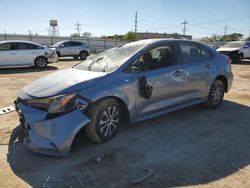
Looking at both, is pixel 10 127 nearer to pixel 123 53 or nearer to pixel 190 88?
pixel 123 53

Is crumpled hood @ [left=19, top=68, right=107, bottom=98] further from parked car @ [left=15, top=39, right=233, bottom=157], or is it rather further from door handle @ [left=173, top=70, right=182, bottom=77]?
door handle @ [left=173, top=70, right=182, bottom=77]

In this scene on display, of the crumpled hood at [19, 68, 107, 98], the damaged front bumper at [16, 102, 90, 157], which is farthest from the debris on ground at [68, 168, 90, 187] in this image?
the crumpled hood at [19, 68, 107, 98]

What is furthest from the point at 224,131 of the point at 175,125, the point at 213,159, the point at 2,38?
the point at 2,38

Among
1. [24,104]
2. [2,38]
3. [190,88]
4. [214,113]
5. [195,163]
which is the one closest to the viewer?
[195,163]

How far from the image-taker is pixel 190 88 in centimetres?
524

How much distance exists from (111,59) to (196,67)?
177 cm

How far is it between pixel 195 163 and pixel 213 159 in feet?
0.97

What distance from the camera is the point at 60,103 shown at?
359 centimetres

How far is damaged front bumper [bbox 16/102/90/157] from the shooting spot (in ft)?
11.4

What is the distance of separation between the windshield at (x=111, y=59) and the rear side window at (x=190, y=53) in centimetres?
90

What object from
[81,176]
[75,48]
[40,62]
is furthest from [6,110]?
[75,48]

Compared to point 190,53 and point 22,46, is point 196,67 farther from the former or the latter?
point 22,46

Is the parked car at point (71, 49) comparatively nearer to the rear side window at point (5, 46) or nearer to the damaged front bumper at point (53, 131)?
the rear side window at point (5, 46)

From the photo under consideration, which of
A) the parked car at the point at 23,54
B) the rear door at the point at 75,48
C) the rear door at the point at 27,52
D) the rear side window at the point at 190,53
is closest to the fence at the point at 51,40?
the rear door at the point at 75,48
